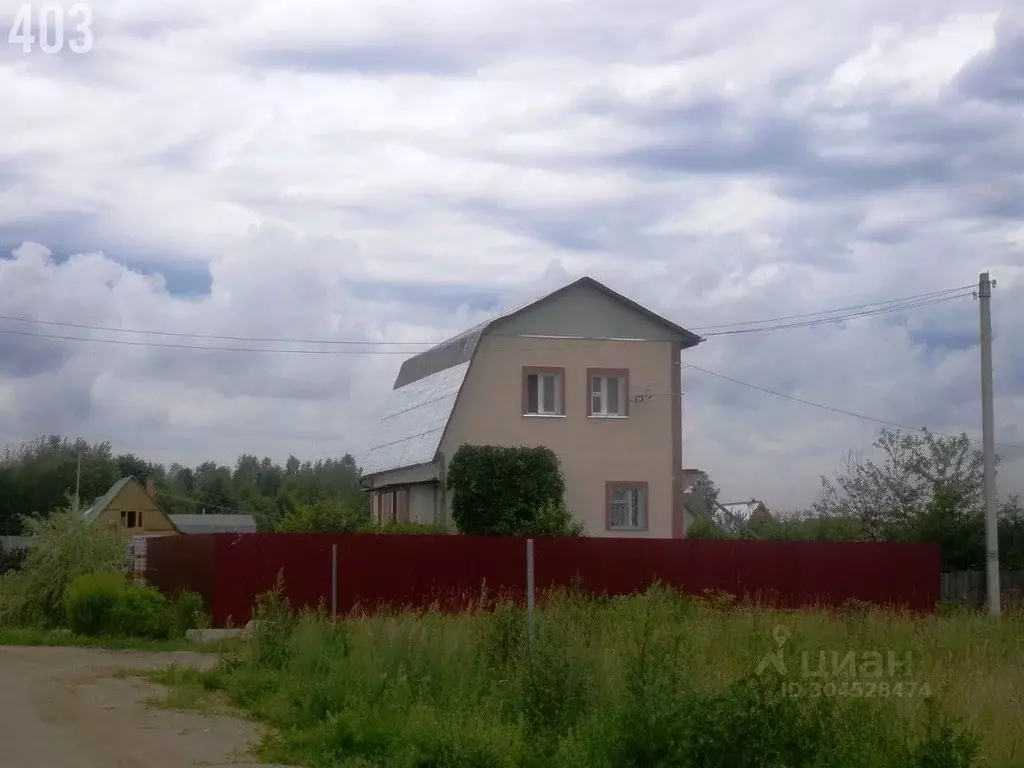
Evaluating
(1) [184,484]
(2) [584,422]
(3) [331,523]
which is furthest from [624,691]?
(1) [184,484]

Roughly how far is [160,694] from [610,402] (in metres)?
21.8

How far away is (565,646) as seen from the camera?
40.2 feet

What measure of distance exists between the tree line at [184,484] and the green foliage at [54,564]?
4.87 metres

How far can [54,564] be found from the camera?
86.9 ft

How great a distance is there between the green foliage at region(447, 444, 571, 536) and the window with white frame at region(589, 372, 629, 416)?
10.2 feet

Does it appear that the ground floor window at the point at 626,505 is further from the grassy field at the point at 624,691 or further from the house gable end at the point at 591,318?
the grassy field at the point at 624,691

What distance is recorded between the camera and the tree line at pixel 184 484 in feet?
170

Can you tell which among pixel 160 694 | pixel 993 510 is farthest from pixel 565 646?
pixel 993 510

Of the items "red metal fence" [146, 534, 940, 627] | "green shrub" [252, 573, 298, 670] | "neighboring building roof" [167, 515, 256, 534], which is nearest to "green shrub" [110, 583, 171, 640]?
"red metal fence" [146, 534, 940, 627]

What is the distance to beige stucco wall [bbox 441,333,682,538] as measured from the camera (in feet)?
114

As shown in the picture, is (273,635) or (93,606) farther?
(93,606)

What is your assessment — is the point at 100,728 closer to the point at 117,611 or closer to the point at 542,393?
the point at 117,611

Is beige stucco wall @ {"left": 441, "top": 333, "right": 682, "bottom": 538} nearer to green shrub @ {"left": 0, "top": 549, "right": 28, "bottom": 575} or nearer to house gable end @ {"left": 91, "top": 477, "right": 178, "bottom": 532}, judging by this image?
green shrub @ {"left": 0, "top": 549, "right": 28, "bottom": 575}

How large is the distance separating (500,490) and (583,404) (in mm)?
4018
